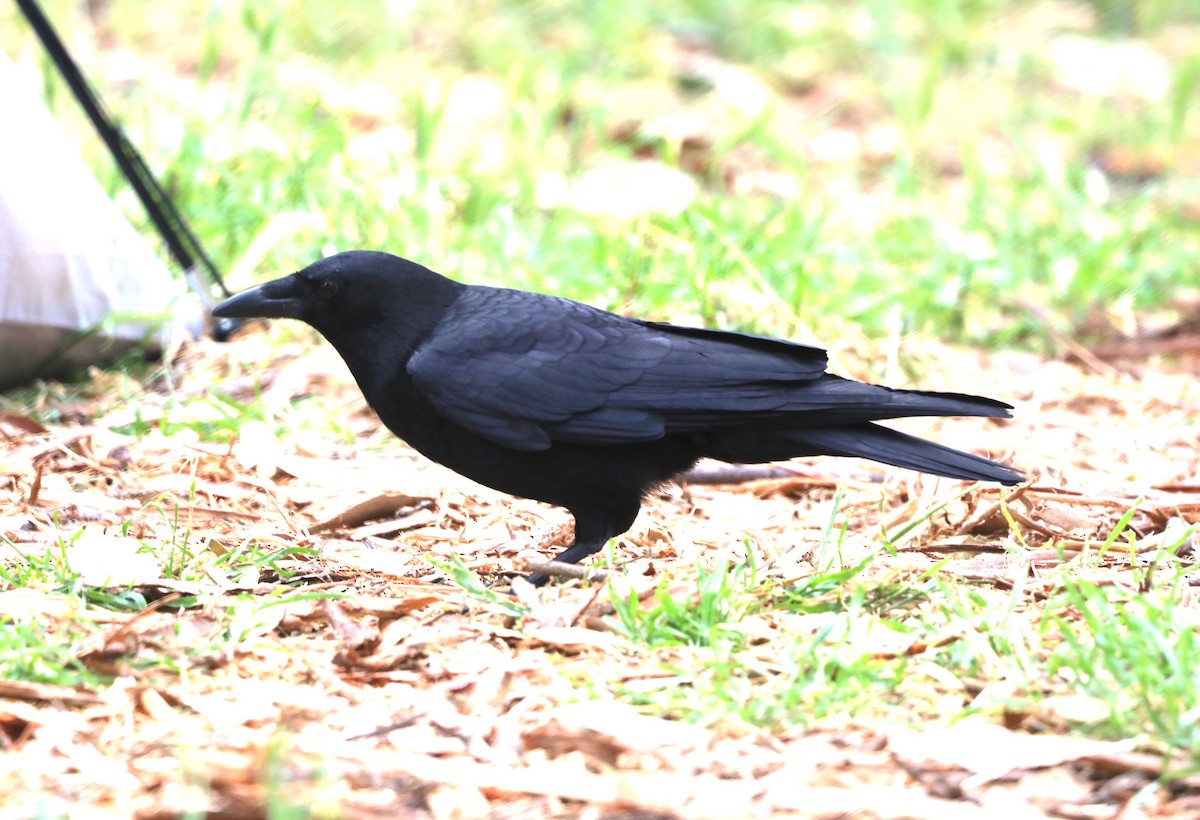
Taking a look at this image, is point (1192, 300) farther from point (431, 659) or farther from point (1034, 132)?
point (431, 659)

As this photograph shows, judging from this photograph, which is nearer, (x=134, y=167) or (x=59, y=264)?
(x=59, y=264)

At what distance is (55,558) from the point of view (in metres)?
3.43

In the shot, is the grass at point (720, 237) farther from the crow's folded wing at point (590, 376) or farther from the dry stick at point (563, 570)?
the crow's folded wing at point (590, 376)

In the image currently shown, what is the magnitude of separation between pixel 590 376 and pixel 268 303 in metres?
0.91

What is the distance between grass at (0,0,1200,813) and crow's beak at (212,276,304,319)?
56cm

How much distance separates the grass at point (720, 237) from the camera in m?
2.94

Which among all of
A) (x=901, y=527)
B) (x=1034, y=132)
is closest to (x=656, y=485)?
(x=901, y=527)

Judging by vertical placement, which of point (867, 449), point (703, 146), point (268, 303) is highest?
point (703, 146)

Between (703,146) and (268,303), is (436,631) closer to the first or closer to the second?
(268,303)

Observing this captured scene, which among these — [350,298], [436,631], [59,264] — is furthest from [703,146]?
[436,631]

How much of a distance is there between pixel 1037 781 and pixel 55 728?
5.63 feet

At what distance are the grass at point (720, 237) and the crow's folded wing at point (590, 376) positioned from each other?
0.38m

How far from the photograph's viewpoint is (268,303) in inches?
160

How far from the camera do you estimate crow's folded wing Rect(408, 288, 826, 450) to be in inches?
149
